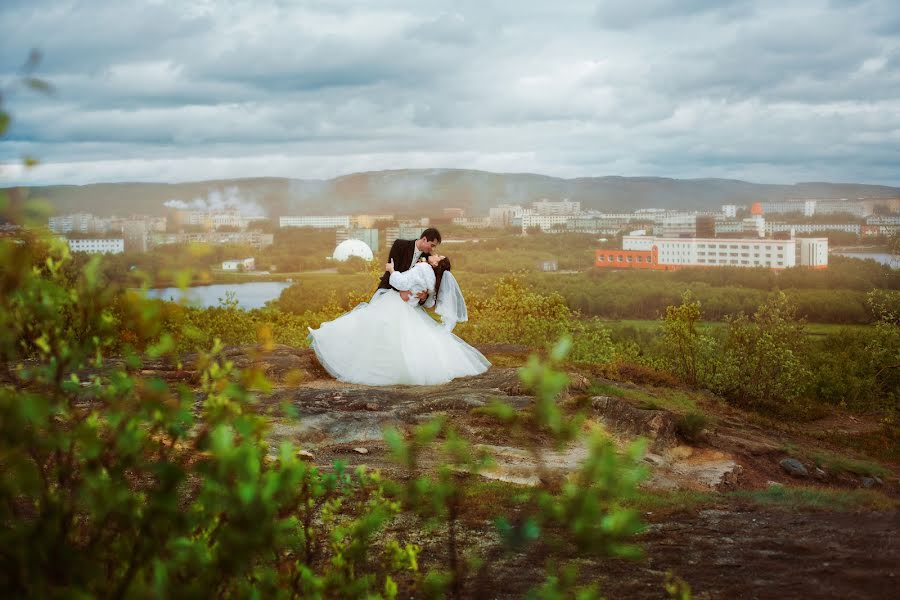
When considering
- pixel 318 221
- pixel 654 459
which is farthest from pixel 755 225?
pixel 654 459

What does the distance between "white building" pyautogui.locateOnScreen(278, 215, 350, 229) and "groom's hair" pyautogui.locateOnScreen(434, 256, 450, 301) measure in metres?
104

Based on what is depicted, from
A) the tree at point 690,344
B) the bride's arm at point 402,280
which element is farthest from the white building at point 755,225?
the bride's arm at point 402,280

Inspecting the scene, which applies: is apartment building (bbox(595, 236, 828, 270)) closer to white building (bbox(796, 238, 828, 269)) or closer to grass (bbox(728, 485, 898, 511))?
white building (bbox(796, 238, 828, 269))

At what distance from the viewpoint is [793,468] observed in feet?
36.9

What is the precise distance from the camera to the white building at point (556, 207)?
123750 millimetres

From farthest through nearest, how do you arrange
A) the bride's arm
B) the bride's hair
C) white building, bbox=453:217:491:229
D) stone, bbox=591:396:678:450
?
white building, bbox=453:217:491:229 < the bride's hair < the bride's arm < stone, bbox=591:396:678:450

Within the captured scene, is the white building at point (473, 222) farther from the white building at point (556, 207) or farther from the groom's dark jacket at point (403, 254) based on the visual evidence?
the groom's dark jacket at point (403, 254)

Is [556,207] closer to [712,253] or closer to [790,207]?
[712,253]

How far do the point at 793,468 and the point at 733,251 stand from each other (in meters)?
102

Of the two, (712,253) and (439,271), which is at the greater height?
(439,271)

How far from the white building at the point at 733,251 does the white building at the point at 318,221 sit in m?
41.7

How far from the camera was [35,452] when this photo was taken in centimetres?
A: 291

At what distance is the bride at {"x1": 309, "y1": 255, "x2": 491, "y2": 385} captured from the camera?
13.8 meters

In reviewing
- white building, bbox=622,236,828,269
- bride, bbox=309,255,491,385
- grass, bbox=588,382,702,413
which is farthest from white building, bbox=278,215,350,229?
bride, bbox=309,255,491,385
